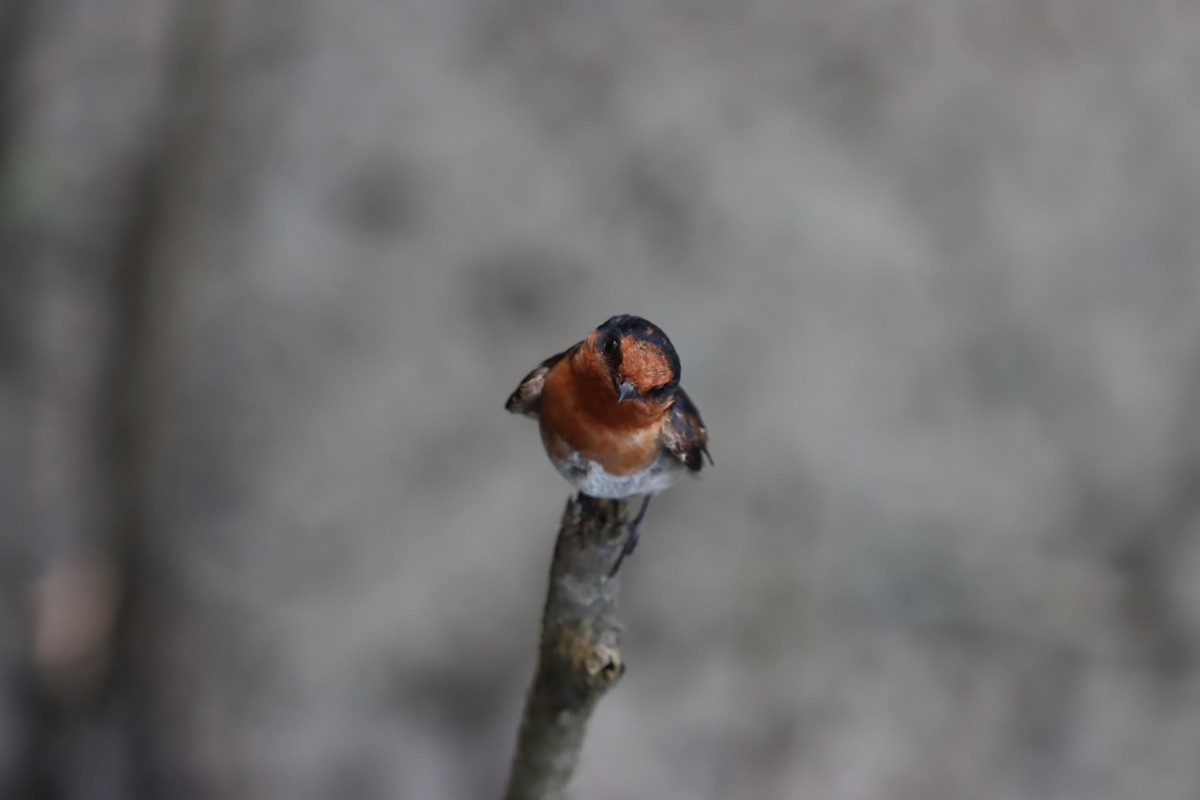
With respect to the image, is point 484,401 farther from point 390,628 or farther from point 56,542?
point 56,542

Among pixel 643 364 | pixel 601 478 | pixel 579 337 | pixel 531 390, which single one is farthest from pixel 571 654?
pixel 579 337

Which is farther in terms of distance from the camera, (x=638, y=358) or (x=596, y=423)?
(x=596, y=423)

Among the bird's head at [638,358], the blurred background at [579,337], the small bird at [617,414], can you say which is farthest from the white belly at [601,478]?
the blurred background at [579,337]

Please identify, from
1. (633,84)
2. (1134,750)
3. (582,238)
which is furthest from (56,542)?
(1134,750)

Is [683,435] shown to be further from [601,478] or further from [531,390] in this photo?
[531,390]

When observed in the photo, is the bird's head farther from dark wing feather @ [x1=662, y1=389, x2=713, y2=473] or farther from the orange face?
dark wing feather @ [x1=662, y1=389, x2=713, y2=473]

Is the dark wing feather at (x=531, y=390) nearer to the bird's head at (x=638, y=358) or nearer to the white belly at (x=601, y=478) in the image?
the white belly at (x=601, y=478)
